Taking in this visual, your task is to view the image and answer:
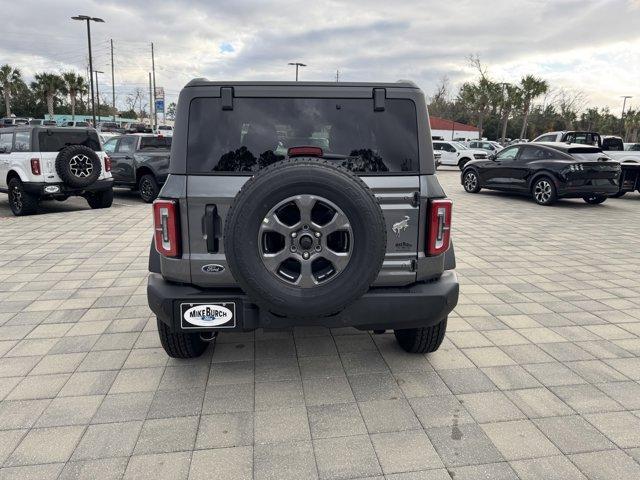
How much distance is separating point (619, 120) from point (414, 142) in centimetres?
8229

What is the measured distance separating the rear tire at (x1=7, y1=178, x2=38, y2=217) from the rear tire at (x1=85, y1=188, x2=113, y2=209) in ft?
4.00

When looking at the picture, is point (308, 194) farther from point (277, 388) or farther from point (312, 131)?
point (277, 388)

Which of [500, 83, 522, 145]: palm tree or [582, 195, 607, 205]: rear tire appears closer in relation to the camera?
[582, 195, 607, 205]: rear tire

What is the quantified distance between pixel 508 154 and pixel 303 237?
40.4 feet

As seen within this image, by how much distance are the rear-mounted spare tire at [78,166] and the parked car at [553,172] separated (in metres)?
10.5

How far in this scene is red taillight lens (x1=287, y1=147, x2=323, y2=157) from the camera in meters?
2.90

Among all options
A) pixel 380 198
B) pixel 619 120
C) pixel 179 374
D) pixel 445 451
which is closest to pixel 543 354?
pixel 445 451

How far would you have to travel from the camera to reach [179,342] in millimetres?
3432

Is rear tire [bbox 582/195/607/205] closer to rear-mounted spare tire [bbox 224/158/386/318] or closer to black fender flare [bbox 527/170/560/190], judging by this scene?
black fender flare [bbox 527/170/560/190]

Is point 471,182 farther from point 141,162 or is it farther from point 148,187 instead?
point 141,162

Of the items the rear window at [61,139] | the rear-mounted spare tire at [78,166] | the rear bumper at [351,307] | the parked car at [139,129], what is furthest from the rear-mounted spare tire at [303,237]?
the parked car at [139,129]

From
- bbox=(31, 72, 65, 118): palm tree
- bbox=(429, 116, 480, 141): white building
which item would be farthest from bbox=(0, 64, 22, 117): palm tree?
bbox=(429, 116, 480, 141): white building

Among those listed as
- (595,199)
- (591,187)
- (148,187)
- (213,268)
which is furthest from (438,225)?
(595,199)

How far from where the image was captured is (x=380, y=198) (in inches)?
115
